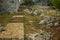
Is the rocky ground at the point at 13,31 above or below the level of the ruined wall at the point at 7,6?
below

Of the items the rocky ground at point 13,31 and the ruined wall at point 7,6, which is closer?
the rocky ground at point 13,31

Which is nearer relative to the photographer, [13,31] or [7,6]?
[13,31]

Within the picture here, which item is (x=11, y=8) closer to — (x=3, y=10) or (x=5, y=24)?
(x=3, y=10)

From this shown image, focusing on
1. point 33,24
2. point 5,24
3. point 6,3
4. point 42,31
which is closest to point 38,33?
point 42,31

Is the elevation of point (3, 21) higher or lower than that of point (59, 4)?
lower

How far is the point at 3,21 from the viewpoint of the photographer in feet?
23.5

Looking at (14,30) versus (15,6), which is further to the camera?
(15,6)

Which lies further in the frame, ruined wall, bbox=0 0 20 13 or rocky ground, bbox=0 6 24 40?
ruined wall, bbox=0 0 20 13

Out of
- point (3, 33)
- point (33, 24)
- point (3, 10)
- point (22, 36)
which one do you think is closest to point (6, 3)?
point (3, 10)

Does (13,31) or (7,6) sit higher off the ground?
(7,6)

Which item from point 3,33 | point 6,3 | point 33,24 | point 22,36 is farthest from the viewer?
point 6,3

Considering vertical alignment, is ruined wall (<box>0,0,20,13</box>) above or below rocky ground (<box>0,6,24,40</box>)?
above

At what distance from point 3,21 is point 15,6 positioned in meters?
2.23

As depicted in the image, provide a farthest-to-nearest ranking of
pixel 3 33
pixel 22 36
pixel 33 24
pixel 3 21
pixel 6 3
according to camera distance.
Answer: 1. pixel 6 3
2. pixel 3 21
3. pixel 33 24
4. pixel 3 33
5. pixel 22 36
